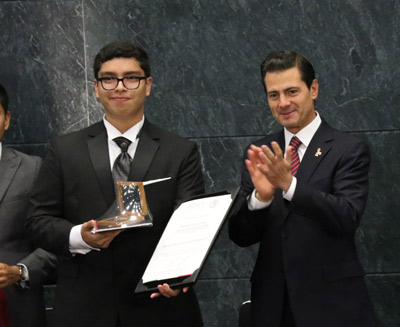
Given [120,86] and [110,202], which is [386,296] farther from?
[120,86]

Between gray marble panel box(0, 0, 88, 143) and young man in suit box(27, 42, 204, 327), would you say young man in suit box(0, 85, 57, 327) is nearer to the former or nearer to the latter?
young man in suit box(27, 42, 204, 327)

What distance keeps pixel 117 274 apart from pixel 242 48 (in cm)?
240

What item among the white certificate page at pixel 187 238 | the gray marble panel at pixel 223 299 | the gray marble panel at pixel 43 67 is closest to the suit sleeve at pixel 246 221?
the white certificate page at pixel 187 238

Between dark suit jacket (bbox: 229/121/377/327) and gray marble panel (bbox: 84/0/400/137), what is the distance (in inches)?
70.4

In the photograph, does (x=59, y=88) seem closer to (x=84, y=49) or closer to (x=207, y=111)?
(x=84, y=49)

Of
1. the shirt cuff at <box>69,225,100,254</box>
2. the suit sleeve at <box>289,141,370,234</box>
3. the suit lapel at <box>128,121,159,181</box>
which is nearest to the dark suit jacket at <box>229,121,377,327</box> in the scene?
the suit sleeve at <box>289,141,370,234</box>

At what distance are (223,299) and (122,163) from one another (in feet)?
7.07

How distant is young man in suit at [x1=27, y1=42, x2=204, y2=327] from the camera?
3463 millimetres

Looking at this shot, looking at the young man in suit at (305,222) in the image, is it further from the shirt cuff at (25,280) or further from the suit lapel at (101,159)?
the shirt cuff at (25,280)

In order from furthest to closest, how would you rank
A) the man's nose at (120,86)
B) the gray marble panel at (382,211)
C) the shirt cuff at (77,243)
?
the gray marble panel at (382,211), the man's nose at (120,86), the shirt cuff at (77,243)

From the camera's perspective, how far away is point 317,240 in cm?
342

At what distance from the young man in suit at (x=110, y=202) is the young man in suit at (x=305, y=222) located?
14.4 inches

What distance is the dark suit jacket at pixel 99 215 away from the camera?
3465 mm

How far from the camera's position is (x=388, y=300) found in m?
5.32
